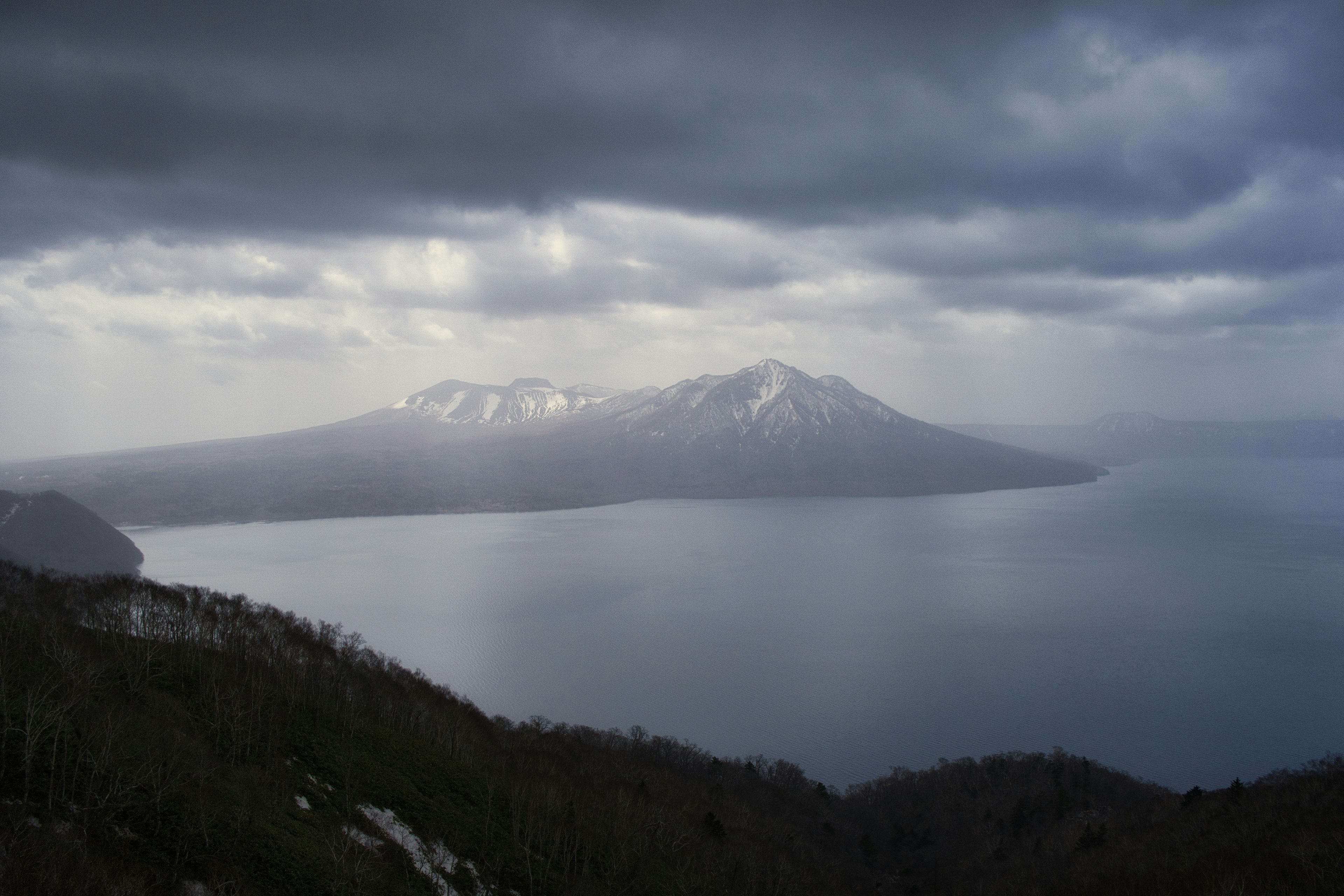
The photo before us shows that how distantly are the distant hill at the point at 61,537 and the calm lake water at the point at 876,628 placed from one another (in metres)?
4.39

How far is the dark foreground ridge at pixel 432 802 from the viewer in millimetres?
10359

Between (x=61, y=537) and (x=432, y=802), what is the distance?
282 feet

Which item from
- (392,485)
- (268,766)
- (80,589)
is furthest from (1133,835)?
(392,485)

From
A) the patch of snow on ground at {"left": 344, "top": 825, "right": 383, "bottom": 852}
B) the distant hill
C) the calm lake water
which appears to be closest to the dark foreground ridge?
the patch of snow on ground at {"left": 344, "top": 825, "right": 383, "bottom": 852}

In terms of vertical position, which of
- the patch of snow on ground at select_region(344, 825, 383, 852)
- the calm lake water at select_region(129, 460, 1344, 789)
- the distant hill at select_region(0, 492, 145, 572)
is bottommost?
the calm lake water at select_region(129, 460, 1344, 789)

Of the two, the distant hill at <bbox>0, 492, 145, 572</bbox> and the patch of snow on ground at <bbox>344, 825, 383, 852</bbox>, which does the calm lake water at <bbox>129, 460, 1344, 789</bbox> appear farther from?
the patch of snow on ground at <bbox>344, 825, 383, 852</bbox>

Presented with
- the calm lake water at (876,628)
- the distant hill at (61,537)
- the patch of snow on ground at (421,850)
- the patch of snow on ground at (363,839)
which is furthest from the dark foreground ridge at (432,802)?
the distant hill at (61,537)

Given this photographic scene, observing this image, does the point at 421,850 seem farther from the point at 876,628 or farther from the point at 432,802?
the point at 876,628

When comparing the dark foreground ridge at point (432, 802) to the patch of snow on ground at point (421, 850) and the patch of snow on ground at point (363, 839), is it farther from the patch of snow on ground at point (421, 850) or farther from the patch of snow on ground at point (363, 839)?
the patch of snow on ground at point (363, 839)

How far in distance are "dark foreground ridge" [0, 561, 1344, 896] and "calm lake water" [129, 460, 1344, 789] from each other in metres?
4.45

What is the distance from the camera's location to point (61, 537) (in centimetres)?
7681

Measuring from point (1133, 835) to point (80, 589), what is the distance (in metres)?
34.0

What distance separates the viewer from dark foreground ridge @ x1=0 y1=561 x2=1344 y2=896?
34.0 ft

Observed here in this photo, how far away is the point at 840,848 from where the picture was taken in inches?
953
